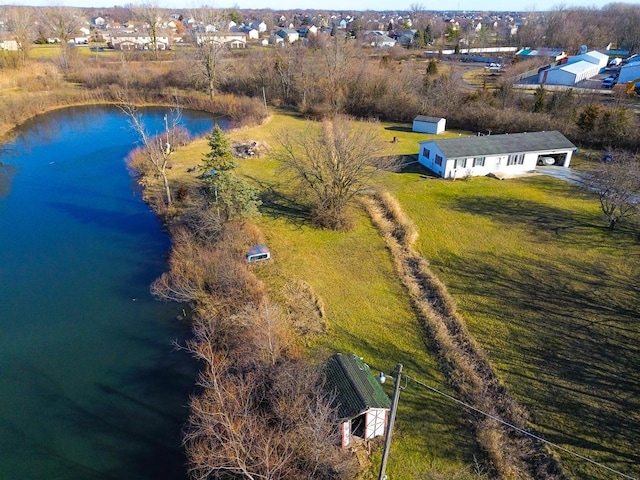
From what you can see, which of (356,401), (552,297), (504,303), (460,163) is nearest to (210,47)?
(460,163)

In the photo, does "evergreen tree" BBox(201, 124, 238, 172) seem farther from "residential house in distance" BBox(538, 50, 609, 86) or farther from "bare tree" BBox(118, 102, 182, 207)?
"residential house in distance" BBox(538, 50, 609, 86)

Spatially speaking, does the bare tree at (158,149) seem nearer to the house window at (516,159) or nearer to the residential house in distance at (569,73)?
the house window at (516,159)

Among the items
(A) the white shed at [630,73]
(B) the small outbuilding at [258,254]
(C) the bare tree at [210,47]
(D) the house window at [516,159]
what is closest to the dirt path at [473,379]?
(B) the small outbuilding at [258,254]

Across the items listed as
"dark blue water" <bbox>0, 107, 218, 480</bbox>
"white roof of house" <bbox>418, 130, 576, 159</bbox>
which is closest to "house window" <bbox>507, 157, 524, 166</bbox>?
"white roof of house" <bbox>418, 130, 576, 159</bbox>

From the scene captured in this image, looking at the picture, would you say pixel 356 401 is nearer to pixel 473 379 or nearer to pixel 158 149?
pixel 473 379

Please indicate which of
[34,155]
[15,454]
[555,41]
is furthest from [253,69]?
[555,41]

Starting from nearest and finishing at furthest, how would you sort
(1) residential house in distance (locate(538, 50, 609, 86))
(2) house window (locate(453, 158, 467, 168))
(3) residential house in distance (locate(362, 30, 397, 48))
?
(2) house window (locate(453, 158, 467, 168)) < (1) residential house in distance (locate(538, 50, 609, 86)) < (3) residential house in distance (locate(362, 30, 397, 48))
